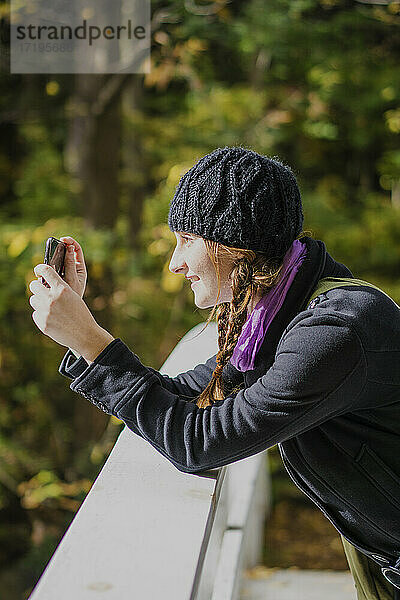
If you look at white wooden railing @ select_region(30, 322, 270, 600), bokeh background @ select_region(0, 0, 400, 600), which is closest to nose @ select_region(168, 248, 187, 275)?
white wooden railing @ select_region(30, 322, 270, 600)

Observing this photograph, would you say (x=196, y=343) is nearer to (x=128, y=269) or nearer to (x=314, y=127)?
(x=128, y=269)

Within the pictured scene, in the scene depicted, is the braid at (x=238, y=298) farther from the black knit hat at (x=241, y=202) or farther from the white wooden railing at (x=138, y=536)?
the white wooden railing at (x=138, y=536)

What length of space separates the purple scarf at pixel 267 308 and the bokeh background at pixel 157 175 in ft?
7.38

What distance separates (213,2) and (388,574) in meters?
3.02

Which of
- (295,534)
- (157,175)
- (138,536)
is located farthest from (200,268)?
(295,534)

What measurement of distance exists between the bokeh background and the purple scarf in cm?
225

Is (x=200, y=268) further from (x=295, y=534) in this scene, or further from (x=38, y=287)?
(x=295, y=534)

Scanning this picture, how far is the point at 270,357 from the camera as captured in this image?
939 millimetres

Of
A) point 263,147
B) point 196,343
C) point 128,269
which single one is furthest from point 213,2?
point 196,343

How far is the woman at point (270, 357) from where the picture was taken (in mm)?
822

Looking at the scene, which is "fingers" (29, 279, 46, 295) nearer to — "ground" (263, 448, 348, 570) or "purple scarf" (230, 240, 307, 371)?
"purple scarf" (230, 240, 307, 371)

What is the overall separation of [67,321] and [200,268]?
0.63 ft

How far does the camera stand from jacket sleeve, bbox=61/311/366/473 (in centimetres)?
81

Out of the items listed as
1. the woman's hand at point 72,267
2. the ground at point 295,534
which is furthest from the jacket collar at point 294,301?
the ground at point 295,534
